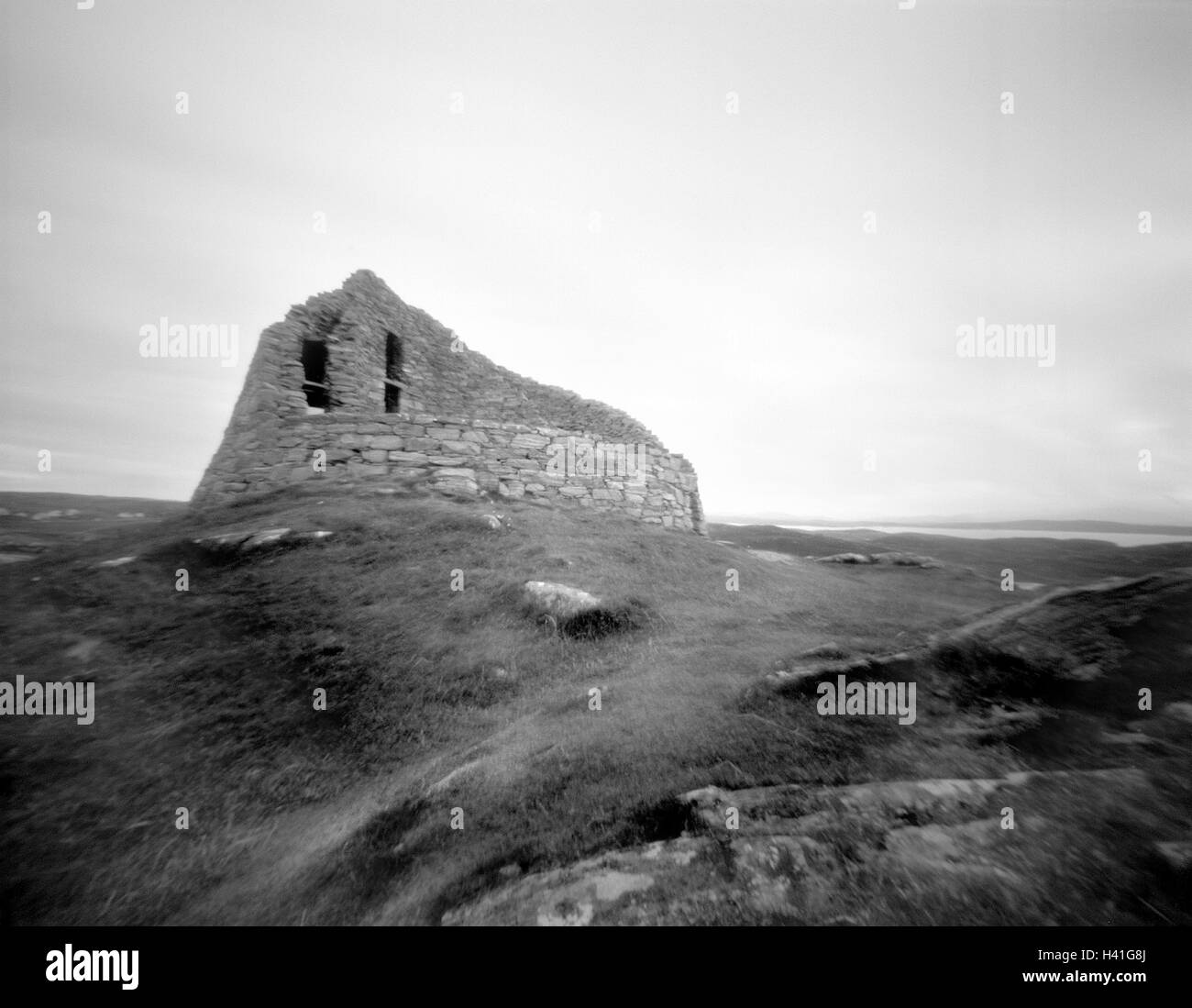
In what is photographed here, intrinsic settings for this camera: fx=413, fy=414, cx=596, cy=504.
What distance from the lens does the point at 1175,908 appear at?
2697 mm

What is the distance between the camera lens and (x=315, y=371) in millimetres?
19797

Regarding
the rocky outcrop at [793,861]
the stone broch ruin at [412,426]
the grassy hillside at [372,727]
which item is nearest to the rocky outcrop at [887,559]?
the grassy hillside at [372,727]

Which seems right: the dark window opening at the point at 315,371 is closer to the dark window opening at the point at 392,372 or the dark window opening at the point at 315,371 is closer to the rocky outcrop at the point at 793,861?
the dark window opening at the point at 392,372

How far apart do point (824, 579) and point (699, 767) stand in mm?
10738

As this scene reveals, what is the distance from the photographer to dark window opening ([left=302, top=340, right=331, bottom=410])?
1812 centimetres

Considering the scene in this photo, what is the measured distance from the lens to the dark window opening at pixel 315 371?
18.1 m

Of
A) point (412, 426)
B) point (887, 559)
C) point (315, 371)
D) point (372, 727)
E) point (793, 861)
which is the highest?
point (315, 371)

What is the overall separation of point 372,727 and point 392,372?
18.8 m

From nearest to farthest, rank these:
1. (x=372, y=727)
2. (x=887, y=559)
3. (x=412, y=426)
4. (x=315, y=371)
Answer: (x=372, y=727), (x=887, y=559), (x=412, y=426), (x=315, y=371)

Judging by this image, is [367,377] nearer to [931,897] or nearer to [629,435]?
[629,435]

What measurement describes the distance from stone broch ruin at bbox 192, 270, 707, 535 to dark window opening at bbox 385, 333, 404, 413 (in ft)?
0.18

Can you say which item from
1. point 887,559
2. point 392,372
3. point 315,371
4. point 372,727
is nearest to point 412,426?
point 392,372

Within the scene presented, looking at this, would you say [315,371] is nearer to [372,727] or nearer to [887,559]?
[372,727]

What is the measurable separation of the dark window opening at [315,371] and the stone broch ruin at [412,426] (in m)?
0.07
